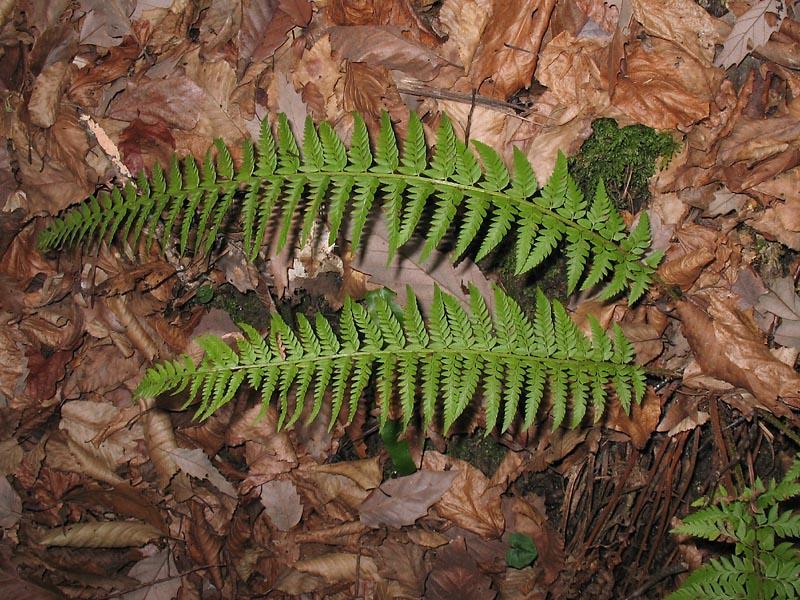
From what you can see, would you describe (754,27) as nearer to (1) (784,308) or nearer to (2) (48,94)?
(1) (784,308)

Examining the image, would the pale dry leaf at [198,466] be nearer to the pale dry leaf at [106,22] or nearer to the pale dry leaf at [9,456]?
the pale dry leaf at [9,456]

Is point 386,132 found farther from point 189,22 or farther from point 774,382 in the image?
point 189,22

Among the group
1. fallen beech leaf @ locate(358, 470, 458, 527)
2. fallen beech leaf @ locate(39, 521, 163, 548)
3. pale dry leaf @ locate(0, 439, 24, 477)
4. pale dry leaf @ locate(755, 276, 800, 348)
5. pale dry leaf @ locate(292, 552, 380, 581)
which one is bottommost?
fallen beech leaf @ locate(39, 521, 163, 548)

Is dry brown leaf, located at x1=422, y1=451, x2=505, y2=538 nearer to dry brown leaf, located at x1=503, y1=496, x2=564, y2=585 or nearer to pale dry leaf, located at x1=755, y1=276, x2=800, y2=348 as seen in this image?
dry brown leaf, located at x1=503, y1=496, x2=564, y2=585

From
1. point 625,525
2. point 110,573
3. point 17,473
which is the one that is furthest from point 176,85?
point 625,525

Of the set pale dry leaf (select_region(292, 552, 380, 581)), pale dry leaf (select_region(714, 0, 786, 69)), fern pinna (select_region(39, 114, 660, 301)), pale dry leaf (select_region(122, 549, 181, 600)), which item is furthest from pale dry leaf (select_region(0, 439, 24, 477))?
pale dry leaf (select_region(714, 0, 786, 69))

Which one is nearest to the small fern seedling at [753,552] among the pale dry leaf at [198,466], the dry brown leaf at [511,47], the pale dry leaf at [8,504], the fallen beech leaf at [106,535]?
the dry brown leaf at [511,47]
